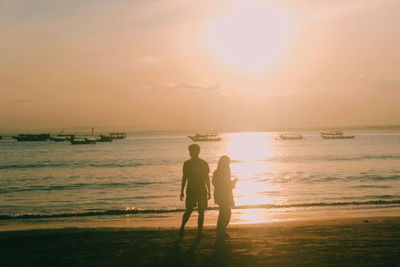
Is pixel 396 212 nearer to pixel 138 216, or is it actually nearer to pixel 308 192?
pixel 138 216

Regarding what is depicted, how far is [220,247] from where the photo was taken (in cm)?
993

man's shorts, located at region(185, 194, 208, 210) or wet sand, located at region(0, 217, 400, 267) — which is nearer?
wet sand, located at region(0, 217, 400, 267)

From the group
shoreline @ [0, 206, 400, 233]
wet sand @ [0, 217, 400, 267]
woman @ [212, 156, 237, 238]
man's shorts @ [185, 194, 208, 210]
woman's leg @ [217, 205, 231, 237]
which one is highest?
woman @ [212, 156, 237, 238]

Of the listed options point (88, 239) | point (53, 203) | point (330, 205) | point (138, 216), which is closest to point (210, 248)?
point (88, 239)

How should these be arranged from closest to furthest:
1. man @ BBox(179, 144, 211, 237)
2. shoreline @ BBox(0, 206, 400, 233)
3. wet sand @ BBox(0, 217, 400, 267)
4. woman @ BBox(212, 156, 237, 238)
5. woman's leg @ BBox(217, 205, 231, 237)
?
wet sand @ BBox(0, 217, 400, 267) → man @ BBox(179, 144, 211, 237) → woman @ BBox(212, 156, 237, 238) → woman's leg @ BBox(217, 205, 231, 237) → shoreline @ BBox(0, 206, 400, 233)

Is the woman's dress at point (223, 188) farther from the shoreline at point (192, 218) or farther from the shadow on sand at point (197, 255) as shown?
the shoreline at point (192, 218)

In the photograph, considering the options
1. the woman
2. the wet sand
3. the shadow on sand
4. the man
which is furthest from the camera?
the woman

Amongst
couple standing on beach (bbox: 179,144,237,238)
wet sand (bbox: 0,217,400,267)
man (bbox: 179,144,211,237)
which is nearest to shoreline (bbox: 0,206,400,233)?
wet sand (bbox: 0,217,400,267)

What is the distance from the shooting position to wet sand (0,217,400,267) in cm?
873

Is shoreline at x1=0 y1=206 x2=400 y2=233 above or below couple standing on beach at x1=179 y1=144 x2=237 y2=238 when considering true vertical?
below

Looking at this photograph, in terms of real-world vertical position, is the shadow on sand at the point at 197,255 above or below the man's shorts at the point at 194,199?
below

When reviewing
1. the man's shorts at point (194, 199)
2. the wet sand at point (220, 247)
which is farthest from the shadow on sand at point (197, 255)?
the man's shorts at point (194, 199)

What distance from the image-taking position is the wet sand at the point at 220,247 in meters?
8.73

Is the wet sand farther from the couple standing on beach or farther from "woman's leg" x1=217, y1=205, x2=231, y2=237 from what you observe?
the couple standing on beach
